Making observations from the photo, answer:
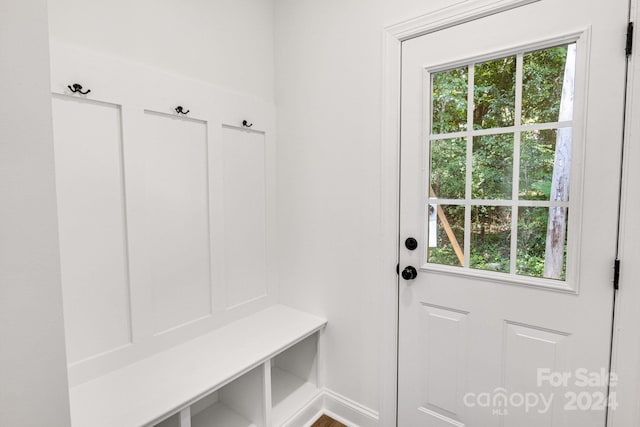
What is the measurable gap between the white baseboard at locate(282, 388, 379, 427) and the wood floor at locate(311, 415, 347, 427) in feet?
0.05

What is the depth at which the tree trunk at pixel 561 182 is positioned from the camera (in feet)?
3.67

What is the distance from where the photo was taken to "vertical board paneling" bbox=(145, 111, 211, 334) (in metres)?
1.42

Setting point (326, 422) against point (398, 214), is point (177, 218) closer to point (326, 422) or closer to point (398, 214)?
point (398, 214)

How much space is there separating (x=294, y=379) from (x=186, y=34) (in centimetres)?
197

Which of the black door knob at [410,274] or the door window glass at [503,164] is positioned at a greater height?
the door window glass at [503,164]

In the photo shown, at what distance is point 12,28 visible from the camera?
1.79ft

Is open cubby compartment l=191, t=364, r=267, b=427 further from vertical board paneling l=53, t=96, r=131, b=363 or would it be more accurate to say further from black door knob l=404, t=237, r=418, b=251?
black door knob l=404, t=237, r=418, b=251

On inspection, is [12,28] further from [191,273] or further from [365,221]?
[365,221]

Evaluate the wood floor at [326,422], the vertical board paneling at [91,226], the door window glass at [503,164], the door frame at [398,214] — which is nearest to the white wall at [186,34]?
the vertical board paneling at [91,226]

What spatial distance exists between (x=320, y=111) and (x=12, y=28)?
1326 mm

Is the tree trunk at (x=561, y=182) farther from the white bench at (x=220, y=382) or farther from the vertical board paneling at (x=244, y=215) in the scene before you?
the vertical board paneling at (x=244, y=215)

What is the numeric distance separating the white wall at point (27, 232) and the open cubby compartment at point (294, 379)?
126cm

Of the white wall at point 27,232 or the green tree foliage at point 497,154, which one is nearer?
the white wall at point 27,232

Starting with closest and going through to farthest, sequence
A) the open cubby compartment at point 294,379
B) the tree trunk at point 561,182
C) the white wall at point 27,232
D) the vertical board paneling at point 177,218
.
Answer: the white wall at point 27,232 → the tree trunk at point 561,182 → the vertical board paneling at point 177,218 → the open cubby compartment at point 294,379
